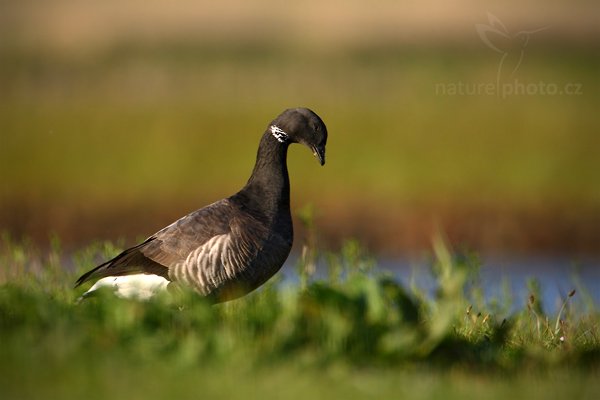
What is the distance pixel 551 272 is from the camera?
17.3 meters

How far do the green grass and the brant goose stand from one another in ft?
3.84

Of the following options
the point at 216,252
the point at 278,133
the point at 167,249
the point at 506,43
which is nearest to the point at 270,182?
the point at 278,133

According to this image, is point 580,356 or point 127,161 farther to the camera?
point 127,161

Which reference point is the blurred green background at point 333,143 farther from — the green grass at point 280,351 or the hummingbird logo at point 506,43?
the green grass at point 280,351

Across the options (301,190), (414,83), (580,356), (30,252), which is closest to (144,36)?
(414,83)

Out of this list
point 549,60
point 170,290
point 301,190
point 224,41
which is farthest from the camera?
point 224,41

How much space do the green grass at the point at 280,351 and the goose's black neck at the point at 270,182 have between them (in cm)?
188

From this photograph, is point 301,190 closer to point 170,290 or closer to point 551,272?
point 551,272

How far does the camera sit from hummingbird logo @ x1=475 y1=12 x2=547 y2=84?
32.5 m

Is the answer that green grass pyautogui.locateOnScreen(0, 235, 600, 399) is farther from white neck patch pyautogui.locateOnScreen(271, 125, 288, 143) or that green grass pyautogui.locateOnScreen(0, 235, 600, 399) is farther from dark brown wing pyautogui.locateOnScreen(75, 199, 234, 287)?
white neck patch pyautogui.locateOnScreen(271, 125, 288, 143)

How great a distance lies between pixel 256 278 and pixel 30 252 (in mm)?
2886

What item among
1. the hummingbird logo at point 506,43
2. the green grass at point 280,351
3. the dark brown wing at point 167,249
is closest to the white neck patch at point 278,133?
the dark brown wing at point 167,249

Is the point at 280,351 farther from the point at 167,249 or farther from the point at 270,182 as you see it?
the point at 270,182

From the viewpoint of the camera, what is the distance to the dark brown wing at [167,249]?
891 centimetres
